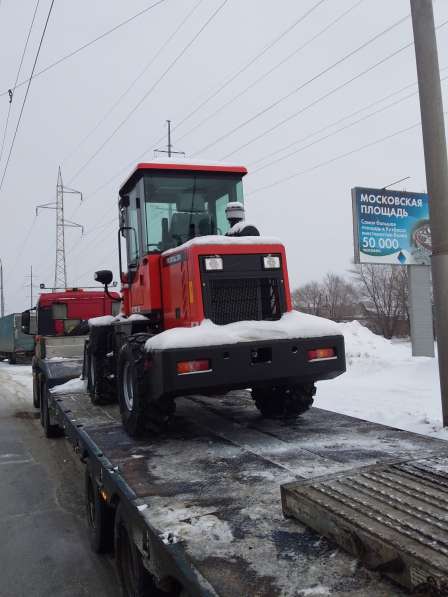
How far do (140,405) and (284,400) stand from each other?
1.69m

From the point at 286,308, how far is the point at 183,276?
3.56ft

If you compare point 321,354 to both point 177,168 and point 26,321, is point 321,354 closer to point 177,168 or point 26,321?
point 177,168

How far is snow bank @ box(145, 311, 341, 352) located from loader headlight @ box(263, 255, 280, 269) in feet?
1.62

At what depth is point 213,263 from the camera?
16.2 ft

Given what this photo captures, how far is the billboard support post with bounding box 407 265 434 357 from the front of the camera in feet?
46.6

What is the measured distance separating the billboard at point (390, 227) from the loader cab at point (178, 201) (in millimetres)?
9422

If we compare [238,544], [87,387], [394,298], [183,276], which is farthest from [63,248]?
[238,544]

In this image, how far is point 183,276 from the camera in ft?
16.6

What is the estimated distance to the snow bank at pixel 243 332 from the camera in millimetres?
4559

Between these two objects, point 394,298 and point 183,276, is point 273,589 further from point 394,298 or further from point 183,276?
point 394,298

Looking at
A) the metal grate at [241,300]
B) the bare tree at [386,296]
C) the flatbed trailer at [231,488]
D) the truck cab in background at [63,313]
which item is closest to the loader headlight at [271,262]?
the metal grate at [241,300]

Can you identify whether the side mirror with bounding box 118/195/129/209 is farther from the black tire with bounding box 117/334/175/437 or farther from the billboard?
the billboard

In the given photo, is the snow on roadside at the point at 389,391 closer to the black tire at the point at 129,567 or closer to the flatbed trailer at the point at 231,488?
the flatbed trailer at the point at 231,488

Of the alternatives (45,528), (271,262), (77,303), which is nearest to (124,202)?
(271,262)
